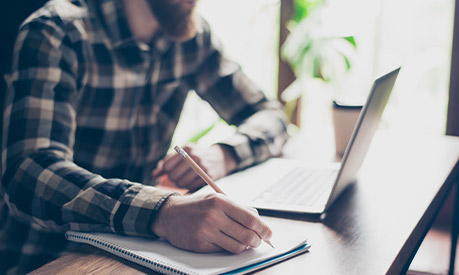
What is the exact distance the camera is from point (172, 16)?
46.6 inches

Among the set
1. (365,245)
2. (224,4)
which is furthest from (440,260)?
(224,4)

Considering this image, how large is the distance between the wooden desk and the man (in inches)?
3.2

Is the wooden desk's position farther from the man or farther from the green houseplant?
the green houseplant

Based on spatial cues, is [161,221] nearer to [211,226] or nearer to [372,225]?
[211,226]

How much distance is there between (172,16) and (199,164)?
1.23 ft

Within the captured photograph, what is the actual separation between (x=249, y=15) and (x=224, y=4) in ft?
0.66

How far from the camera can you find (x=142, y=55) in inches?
46.7

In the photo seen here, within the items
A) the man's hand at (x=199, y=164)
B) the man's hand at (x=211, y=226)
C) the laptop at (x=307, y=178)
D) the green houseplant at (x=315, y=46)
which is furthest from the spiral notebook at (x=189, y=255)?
the green houseplant at (x=315, y=46)

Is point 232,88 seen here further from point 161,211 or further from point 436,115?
Answer: point 436,115

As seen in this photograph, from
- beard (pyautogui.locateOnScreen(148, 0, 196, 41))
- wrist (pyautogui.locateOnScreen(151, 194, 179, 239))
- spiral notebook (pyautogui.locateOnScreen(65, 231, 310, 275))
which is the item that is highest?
beard (pyautogui.locateOnScreen(148, 0, 196, 41))

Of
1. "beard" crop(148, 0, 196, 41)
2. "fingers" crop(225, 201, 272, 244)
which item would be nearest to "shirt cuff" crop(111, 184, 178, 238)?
"fingers" crop(225, 201, 272, 244)

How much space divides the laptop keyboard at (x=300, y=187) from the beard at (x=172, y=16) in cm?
44

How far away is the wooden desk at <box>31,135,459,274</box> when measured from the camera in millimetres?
627

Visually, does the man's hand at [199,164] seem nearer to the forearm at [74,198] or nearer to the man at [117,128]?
the man at [117,128]
